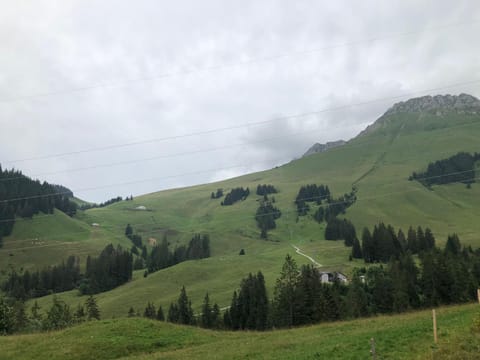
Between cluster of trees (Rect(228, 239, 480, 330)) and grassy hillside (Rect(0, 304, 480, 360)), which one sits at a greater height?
grassy hillside (Rect(0, 304, 480, 360))

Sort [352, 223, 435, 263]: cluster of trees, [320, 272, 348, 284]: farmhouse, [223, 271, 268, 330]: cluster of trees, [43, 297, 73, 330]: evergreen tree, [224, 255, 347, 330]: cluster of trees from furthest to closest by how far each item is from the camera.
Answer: [352, 223, 435, 263]: cluster of trees → [320, 272, 348, 284]: farmhouse → [223, 271, 268, 330]: cluster of trees → [224, 255, 347, 330]: cluster of trees → [43, 297, 73, 330]: evergreen tree

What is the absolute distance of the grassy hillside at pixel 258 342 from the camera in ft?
66.9

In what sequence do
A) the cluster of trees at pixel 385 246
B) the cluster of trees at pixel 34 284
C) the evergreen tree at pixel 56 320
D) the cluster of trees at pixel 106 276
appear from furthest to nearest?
the cluster of trees at pixel 106 276
the cluster of trees at pixel 34 284
the cluster of trees at pixel 385 246
the evergreen tree at pixel 56 320

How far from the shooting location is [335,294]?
9081 cm

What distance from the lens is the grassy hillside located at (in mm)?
20391

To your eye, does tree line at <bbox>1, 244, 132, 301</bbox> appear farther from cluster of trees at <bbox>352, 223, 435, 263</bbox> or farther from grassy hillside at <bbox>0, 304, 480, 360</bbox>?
grassy hillside at <bbox>0, 304, 480, 360</bbox>

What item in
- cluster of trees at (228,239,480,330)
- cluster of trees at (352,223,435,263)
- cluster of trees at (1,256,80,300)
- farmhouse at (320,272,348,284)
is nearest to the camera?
cluster of trees at (228,239,480,330)

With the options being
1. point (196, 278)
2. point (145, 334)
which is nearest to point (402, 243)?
point (196, 278)

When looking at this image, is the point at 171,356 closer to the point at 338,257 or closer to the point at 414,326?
the point at 414,326

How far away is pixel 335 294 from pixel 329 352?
240 feet

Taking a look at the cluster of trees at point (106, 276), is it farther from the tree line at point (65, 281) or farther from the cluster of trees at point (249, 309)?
the cluster of trees at point (249, 309)

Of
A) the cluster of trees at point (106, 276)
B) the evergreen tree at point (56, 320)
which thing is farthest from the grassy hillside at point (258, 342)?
the cluster of trees at point (106, 276)

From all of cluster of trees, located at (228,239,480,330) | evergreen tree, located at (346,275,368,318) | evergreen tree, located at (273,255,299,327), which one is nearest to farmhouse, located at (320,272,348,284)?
cluster of trees, located at (228,239,480,330)

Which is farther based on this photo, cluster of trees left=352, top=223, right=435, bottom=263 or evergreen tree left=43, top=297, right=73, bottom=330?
cluster of trees left=352, top=223, right=435, bottom=263
